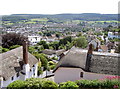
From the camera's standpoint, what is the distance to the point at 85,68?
1905cm

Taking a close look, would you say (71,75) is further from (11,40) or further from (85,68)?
(11,40)

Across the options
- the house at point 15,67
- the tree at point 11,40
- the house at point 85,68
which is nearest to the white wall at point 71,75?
the house at point 85,68

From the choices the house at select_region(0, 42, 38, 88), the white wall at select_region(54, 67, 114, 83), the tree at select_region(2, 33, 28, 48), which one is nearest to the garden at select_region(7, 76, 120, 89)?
the house at select_region(0, 42, 38, 88)

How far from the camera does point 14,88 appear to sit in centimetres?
1327

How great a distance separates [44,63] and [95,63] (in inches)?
454

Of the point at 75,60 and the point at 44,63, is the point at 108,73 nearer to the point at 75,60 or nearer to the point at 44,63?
the point at 75,60

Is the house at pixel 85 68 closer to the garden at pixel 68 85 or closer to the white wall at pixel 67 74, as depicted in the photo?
the white wall at pixel 67 74

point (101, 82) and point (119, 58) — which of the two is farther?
point (119, 58)

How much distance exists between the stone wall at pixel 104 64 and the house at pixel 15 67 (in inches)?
264

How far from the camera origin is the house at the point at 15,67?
1688cm

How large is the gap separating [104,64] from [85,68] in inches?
79.7

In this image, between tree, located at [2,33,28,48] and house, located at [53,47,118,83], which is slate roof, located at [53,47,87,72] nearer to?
house, located at [53,47,118,83]

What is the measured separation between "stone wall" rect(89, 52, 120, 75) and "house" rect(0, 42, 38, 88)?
6711 mm

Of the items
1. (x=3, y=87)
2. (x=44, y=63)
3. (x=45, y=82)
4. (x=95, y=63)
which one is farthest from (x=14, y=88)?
(x=44, y=63)
